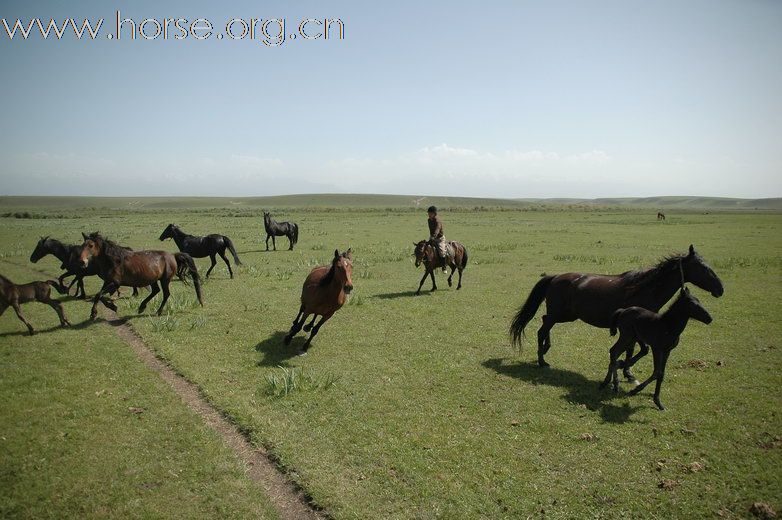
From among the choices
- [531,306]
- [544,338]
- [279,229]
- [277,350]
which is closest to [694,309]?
[544,338]

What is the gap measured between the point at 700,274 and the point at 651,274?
2.61 feet

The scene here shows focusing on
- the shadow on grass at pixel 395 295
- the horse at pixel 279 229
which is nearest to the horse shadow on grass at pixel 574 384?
the shadow on grass at pixel 395 295

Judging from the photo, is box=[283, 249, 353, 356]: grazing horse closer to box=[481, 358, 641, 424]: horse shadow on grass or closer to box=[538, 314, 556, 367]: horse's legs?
box=[481, 358, 641, 424]: horse shadow on grass

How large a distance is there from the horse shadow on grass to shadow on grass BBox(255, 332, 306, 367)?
444 cm

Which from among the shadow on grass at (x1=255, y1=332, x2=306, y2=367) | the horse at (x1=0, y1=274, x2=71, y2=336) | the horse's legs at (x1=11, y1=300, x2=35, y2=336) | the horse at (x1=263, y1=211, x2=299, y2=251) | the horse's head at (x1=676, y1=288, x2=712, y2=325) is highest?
the horse at (x1=263, y1=211, x2=299, y2=251)

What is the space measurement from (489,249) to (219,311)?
65.2 feet

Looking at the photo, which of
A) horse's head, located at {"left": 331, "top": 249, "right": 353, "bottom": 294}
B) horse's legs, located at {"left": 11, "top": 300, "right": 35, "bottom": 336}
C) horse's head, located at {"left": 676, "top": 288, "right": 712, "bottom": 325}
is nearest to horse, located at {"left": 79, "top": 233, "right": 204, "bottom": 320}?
horse's legs, located at {"left": 11, "top": 300, "right": 35, "bottom": 336}

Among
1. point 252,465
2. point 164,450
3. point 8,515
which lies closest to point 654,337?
point 252,465

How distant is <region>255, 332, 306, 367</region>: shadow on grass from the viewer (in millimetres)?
9328

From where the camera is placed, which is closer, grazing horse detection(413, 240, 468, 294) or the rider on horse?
grazing horse detection(413, 240, 468, 294)

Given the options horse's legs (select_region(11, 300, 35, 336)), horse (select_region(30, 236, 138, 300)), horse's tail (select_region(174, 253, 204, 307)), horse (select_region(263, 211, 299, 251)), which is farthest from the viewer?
horse (select_region(263, 211, 299, 251))

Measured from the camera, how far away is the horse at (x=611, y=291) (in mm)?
8172

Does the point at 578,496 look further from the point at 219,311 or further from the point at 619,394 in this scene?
the point at 219,311

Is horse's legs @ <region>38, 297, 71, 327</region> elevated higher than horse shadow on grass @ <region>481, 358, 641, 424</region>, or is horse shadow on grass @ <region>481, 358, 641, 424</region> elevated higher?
horse's legs @ <region>38, 297, 71, 327</region>
